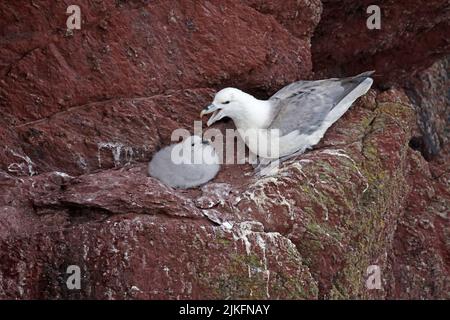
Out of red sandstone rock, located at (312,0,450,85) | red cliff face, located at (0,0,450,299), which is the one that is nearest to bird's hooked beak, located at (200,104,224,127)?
red cliff face, located at (0,0,450,299)

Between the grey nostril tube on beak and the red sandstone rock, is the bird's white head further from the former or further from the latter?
the red sandstone rock

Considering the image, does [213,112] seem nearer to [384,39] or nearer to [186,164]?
[186,164]

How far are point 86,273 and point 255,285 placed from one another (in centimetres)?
115

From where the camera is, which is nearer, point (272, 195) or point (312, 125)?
point (272, 195)

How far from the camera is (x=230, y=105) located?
713 cm

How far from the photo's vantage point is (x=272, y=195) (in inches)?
256

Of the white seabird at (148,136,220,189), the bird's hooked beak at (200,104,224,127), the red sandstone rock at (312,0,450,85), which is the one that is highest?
the red sandstone rock at (312,0,450,85)

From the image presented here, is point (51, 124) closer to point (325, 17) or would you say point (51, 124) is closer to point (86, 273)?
point (86, 273)

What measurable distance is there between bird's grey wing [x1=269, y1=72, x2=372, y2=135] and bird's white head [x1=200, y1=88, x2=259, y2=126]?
0.25m

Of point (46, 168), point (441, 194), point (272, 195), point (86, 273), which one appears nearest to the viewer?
point (86, 273)

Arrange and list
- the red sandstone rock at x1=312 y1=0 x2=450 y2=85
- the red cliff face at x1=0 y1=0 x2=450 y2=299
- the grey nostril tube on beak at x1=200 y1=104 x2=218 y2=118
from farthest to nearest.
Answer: the red sandstone rock at x1=312 y1=0 x2=450 y2=85 < the grey nostril tube on beak at x1=200 y1=104 x2=218 y2=118 < the red cliff face at x1=0 y1=0 x2=450 y2=299

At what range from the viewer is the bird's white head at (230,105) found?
710cm

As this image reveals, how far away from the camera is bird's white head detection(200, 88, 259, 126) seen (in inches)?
280

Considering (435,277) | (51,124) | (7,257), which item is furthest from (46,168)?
(435,277)
